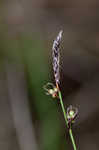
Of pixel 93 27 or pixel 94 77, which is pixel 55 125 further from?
pixel 93 27

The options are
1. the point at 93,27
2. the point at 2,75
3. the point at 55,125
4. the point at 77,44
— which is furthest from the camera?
the point at 93,27

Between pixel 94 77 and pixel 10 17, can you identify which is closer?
pixel 94 77

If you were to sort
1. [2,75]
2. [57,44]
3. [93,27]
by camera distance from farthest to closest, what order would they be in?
[93,27]
[2,75]
[57,44]

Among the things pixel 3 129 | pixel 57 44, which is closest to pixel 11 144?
pixel 3 129

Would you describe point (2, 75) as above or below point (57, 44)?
below

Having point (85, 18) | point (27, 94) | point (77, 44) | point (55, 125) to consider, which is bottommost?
point (55, 125)

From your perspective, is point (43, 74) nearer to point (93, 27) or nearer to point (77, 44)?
point (77, 44)
